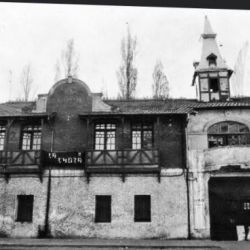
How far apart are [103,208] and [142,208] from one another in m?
2.30

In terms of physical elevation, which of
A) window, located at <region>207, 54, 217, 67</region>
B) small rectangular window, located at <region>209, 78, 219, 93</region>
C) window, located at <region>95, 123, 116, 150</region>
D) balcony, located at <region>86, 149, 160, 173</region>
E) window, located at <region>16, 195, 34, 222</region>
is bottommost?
window, located at <region>16, 195, 34, 222</region>

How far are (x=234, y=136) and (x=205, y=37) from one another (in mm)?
9426

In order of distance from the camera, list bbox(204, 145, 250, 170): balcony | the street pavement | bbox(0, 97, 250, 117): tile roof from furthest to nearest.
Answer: bbox(0, 97, 250, 117): tile roof → bbox(204, 145, 250, 170): balcony → the street pavement

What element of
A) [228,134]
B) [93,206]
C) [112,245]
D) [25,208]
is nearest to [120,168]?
[93,206]

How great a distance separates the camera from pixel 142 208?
19969mm

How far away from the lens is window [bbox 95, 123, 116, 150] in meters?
21.3

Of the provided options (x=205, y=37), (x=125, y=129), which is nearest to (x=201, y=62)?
(x=205, y=37)

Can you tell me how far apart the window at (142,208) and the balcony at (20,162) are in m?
6.17

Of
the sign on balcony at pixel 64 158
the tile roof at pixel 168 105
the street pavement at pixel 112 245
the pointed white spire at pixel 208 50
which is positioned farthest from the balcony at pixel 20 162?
the pointed white spire at pixel 208 50

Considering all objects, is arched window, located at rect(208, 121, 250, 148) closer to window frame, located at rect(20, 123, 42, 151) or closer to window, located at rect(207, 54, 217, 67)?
window, located at rect(207, 54, 217, 67)

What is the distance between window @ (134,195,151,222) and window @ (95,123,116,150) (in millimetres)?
3531

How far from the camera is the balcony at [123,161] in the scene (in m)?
19.9

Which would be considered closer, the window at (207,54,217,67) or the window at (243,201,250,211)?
the window at (243,201,250,211)

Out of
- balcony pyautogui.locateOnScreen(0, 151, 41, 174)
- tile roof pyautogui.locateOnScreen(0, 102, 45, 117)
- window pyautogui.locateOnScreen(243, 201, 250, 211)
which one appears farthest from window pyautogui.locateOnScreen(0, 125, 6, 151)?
window pyautogui.locateOnScreen(243, 201, 250, 211)
